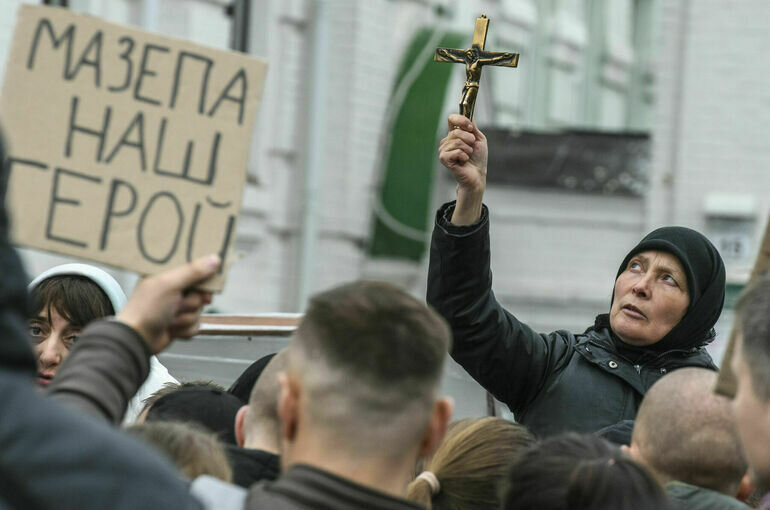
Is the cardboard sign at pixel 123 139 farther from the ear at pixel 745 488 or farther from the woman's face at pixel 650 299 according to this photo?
the woman's face at pixel 650 299

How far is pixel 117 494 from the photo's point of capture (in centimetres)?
179

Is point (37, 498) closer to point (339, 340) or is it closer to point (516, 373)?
point (339, 340)

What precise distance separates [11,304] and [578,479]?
106 cm

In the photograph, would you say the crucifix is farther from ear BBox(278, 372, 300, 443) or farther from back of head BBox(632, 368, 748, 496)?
ear BBox(278, 372, 300, 443)

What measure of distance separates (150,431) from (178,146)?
49 cm

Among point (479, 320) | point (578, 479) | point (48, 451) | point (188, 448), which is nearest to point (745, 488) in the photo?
point (578, 479)

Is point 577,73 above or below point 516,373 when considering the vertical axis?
above

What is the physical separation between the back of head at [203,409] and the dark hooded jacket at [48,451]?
149 cm

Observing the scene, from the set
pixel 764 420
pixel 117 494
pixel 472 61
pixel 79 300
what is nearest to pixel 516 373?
pixel 472 61

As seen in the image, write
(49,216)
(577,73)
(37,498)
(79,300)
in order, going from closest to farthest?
(37,498)
(49,216)
(79,300)
(577,73)

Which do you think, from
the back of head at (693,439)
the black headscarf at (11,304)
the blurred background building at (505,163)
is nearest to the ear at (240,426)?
the back of head at (693,439)

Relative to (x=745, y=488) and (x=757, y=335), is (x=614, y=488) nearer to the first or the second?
(x=757, y=335)

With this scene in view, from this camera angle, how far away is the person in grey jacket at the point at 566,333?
3.72m

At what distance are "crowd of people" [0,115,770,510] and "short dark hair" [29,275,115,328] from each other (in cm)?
55
